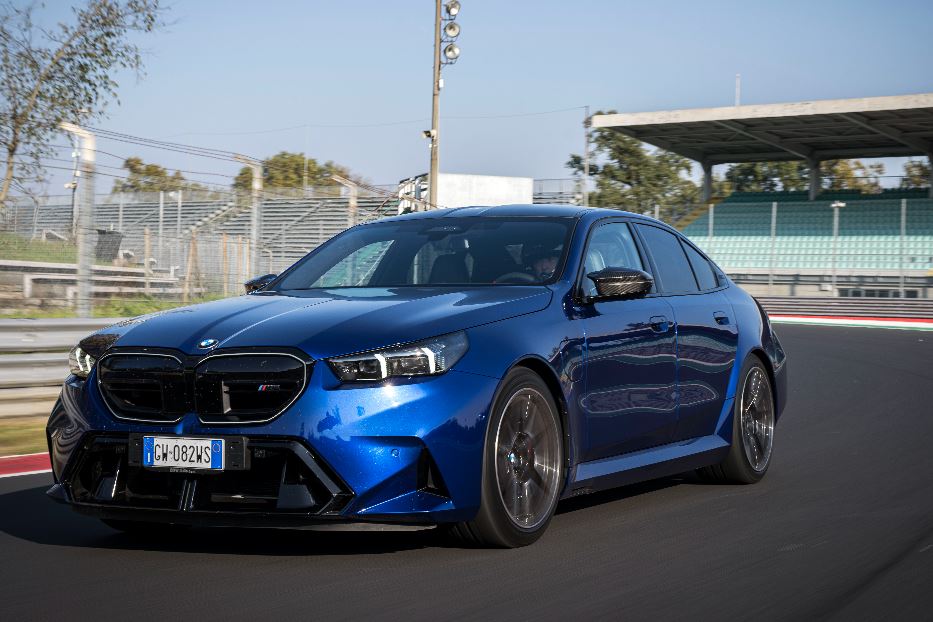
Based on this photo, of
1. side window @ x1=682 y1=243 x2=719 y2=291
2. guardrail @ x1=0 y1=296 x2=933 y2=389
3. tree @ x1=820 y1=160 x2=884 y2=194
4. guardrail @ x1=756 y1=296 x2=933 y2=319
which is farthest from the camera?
tree @ x1=820 y1=160 x2=884 y2=194

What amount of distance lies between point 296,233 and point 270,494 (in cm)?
1277

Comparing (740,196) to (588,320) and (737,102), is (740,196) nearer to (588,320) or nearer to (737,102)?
(737,102)

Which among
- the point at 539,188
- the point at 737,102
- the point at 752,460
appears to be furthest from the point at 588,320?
the point at 737,102

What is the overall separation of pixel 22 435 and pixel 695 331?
535cm

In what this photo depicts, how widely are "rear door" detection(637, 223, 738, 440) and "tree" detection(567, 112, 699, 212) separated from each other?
6171 cm

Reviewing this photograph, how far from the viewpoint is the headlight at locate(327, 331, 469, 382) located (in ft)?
16.8

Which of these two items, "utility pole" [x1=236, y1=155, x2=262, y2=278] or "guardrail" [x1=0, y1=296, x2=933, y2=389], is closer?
"guardrail" [x1=0, y1=296, x2=933, y2=389]

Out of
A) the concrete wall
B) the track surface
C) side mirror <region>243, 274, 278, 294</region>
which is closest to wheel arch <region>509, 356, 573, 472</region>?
the track surface

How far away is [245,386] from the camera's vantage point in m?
5.15

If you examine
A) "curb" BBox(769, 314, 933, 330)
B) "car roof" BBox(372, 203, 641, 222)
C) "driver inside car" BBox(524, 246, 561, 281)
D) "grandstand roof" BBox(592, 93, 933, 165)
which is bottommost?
"curb" BBox(769, 314, 933, 330)

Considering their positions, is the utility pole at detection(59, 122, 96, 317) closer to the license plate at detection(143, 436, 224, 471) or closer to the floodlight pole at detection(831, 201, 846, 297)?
the license plate at detection(143, 436, 224, 471)

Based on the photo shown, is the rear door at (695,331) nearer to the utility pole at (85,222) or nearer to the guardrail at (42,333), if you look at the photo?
the guardrail at (42,333)

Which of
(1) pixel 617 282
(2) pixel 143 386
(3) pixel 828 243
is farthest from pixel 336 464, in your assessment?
(3) pixel 828 243

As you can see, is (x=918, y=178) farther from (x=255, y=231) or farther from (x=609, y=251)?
(x=609, y=251)
